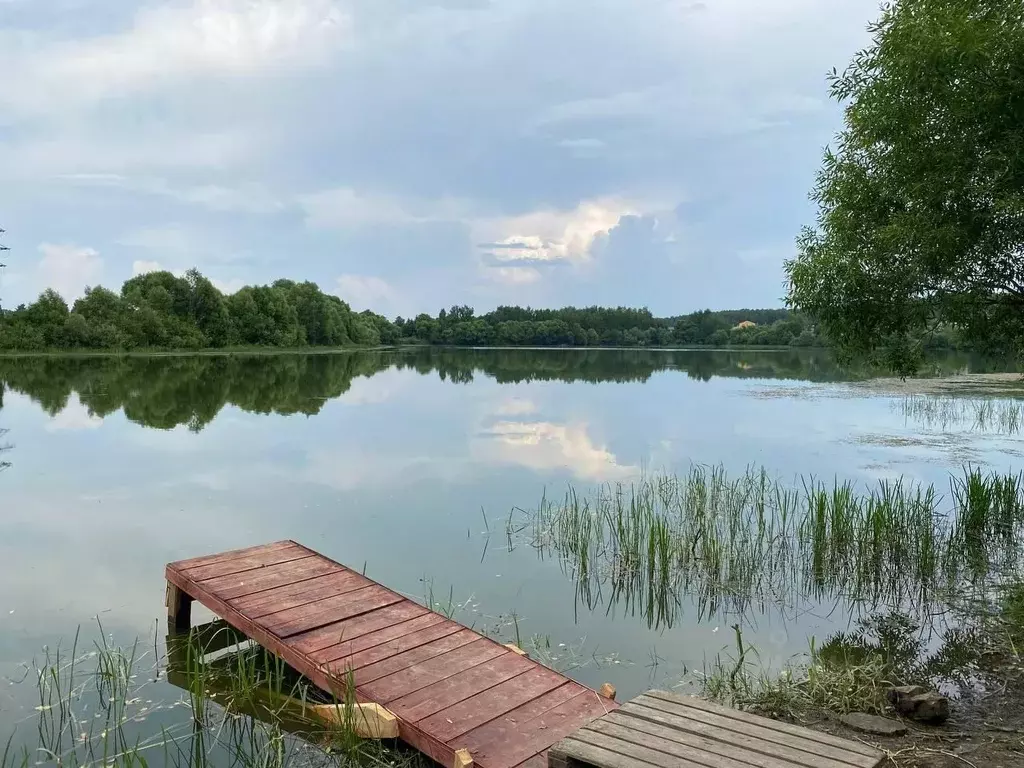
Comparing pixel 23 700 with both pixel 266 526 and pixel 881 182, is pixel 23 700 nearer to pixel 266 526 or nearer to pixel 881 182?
pixel 266 526

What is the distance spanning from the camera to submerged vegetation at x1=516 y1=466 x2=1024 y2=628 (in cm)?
796

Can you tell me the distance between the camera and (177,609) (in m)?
6.93

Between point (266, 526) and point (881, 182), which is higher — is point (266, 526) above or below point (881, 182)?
below

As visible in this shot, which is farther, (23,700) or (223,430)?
(223,430)

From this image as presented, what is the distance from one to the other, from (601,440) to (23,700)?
14.9m

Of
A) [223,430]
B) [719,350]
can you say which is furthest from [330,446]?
[719,350]

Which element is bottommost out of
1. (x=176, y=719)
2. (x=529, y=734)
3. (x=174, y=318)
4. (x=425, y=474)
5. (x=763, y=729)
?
(x=176, y=719)

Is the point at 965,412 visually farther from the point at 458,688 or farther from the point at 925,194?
the point at 458,688

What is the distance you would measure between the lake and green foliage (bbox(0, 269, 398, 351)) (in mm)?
30228

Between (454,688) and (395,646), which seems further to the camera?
(395,646)

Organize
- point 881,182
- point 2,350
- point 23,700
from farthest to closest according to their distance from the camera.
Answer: point 2,350
point 881,182
point 23,700

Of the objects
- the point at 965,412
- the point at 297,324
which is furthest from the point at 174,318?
the point at 965,412

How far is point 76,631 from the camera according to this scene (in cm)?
668

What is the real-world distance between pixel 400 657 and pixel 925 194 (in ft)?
25.5
